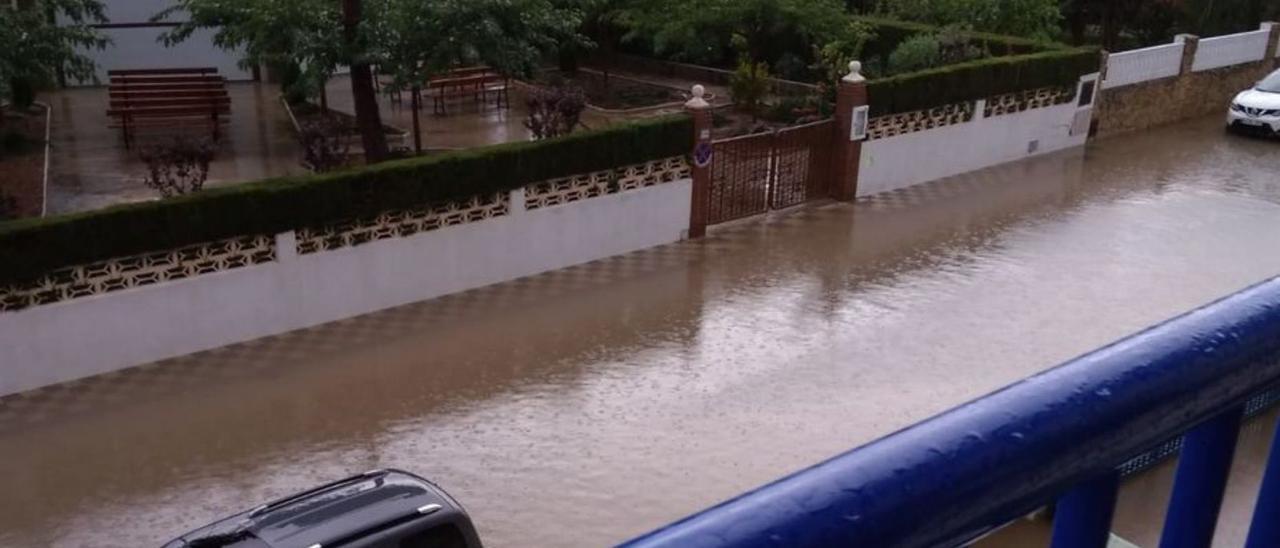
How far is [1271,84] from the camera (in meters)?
21.6

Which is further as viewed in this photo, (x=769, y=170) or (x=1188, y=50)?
(x=1188, y=50)

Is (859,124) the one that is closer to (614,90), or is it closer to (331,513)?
(614,90)

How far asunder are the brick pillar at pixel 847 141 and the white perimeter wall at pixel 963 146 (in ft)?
0.67

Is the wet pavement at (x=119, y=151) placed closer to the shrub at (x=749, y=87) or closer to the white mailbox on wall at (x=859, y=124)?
the shrub at (x=749, y=87)

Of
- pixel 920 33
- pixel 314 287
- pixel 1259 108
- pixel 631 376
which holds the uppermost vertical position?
pixel 920 33

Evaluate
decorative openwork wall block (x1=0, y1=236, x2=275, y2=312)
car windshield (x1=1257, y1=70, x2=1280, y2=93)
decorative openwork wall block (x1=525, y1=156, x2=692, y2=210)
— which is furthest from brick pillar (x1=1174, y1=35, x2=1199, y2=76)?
decorative openwork wall block (x1=0, y1=236, x2=275, y2=312)

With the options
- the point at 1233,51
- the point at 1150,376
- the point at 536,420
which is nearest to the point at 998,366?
the point at 536,420

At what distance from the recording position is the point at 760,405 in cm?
1063

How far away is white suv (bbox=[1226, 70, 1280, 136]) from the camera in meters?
21.1

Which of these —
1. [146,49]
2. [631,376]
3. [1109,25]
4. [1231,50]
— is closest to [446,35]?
[631,376]

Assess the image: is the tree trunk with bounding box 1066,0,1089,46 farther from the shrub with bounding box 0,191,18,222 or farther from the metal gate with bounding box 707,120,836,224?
the shrub with bounding box 0,191,18,222

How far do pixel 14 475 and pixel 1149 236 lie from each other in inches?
522

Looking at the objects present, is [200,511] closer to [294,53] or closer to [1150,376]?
[294,53]

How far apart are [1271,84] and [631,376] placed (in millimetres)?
15934
